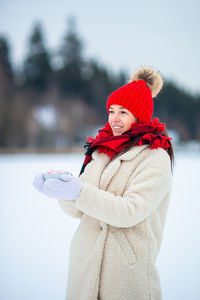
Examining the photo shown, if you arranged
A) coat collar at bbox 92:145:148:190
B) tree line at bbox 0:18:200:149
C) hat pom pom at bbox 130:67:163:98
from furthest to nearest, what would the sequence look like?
tree line at bbox 0:18:200:149, hat pom pom at bbox 130:67:163:98, coat collar at bbox 92:145:148:190

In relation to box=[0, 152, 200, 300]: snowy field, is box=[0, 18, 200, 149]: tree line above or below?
above

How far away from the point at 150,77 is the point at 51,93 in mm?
36388

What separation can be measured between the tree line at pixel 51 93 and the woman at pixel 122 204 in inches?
1073

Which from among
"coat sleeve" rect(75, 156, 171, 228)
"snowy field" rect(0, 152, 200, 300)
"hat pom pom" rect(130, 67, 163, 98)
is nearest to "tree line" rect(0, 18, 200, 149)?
"snowy field" rect(0, 152, 200, 300)

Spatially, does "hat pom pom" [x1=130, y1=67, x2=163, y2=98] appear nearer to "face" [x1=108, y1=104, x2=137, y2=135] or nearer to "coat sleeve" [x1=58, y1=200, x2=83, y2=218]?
"face" [x1=108, y1=104, x2=137, y2=135]

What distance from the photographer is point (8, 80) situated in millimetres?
33281

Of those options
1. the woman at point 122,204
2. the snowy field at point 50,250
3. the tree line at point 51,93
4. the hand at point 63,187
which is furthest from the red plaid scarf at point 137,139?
the tree line at point 51,93

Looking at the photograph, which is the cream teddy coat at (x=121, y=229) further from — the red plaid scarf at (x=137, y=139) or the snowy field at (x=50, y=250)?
the snowy field at (x=50, y=250)

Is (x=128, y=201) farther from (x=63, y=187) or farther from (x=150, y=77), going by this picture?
(x=150, y=77)

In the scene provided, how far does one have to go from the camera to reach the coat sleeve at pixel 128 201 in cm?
121

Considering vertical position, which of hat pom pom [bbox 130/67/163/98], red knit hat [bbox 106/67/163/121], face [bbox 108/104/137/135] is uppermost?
hat pom pom [bbox 130/67/163/98]

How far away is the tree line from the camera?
92.5 ft

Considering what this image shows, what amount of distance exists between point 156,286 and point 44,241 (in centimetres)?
267

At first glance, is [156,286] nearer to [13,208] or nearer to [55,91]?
[13,208]
